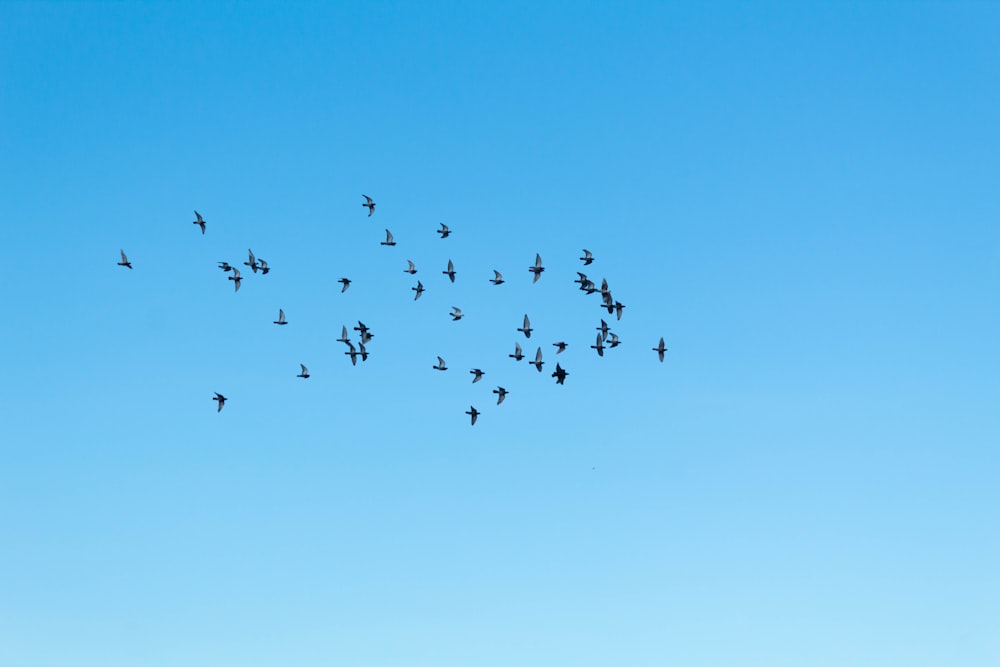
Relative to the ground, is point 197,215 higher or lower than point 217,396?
higher

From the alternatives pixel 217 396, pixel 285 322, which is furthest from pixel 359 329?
pixel 217 396

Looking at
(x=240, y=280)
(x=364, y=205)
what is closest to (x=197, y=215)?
(x=240, y=280)

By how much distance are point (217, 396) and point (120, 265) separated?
58.7 ft

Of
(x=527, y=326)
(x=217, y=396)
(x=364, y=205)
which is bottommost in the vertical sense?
(x=217, y=396)

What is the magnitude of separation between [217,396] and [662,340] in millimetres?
47423

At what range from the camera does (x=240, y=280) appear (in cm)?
12588

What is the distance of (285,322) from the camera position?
128 m

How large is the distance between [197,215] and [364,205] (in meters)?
16.7

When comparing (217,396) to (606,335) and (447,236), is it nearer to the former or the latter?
(447,236)

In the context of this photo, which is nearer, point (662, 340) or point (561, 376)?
point (561, 376)

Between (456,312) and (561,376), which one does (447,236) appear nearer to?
(456,312)

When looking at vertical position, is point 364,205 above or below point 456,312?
above

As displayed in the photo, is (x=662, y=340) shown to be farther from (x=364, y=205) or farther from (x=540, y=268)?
(x=364, y=205)

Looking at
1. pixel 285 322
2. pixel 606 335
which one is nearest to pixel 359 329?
pixel 285 322
